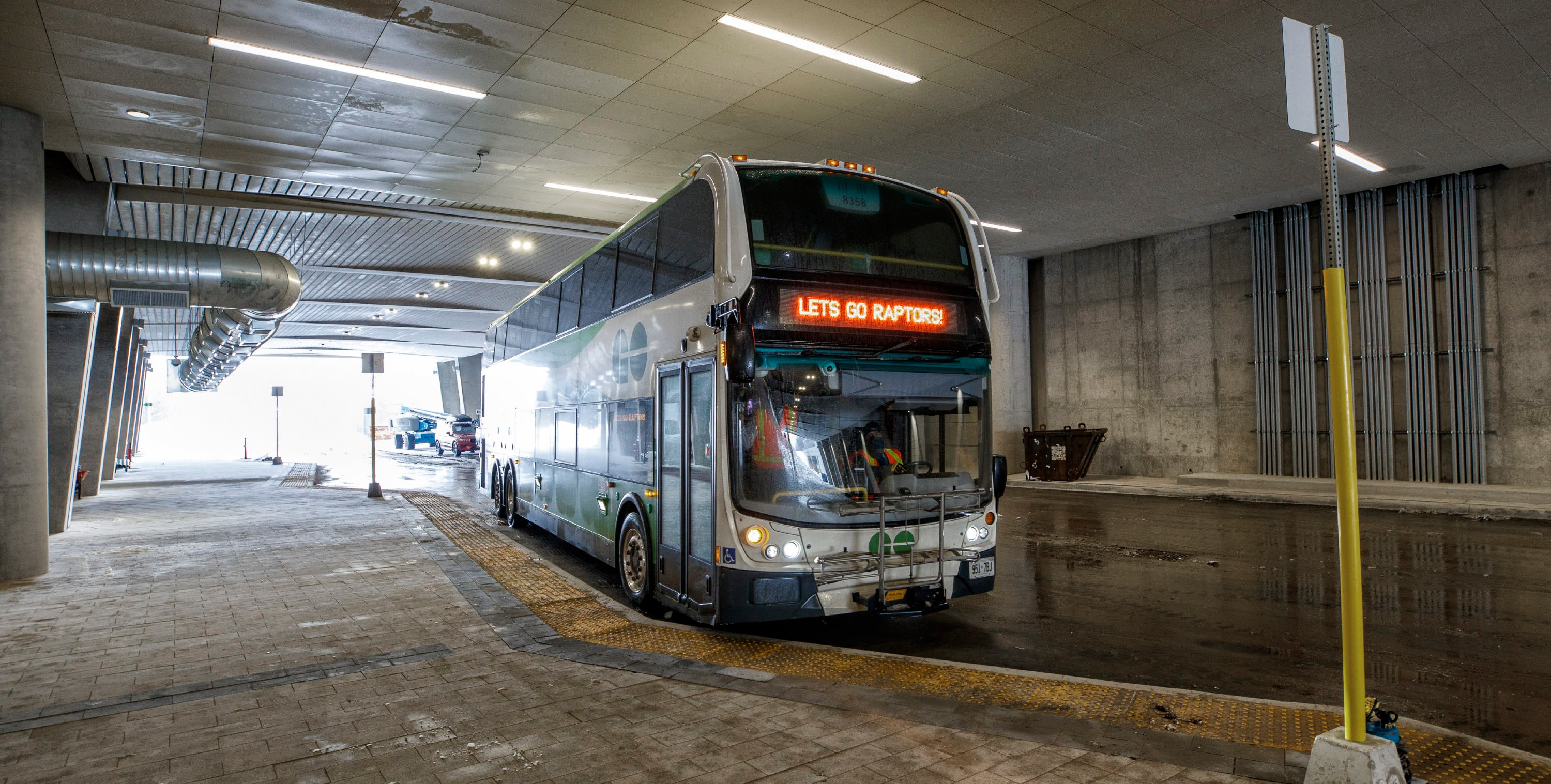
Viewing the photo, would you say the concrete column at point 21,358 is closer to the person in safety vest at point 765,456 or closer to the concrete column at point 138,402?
the person in safety vest at point 765,456

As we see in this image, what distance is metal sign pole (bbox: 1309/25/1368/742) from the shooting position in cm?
323

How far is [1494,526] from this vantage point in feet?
39.9

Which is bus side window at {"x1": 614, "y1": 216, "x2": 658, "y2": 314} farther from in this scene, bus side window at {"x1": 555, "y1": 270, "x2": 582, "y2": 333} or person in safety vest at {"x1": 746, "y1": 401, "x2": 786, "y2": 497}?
person in safety vest at {"x1": 746, "y1": 401, "x2": 786, "y2": 497}

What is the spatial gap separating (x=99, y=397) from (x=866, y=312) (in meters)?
19.8

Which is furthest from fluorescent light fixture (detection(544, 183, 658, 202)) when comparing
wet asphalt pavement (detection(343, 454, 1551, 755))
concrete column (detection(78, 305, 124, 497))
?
concrete column (detection(78, 305, 124, 497))

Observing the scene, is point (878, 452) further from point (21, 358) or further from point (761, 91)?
point (21, 358)

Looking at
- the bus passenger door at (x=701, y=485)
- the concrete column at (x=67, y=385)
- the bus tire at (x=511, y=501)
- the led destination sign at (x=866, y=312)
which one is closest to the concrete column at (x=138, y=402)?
the concrete column at (x=67, y=385)

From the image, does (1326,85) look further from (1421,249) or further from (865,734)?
(1421,249)

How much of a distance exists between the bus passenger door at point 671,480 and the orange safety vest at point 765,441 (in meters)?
0.89

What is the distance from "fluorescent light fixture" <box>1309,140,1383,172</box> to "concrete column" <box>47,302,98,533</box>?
20.1 m

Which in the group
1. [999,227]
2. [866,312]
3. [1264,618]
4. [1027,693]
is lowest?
[1264,618]

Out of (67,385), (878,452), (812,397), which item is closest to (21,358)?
(67,385)

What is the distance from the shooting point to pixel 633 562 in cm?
760

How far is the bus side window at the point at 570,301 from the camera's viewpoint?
9492 millimetres
